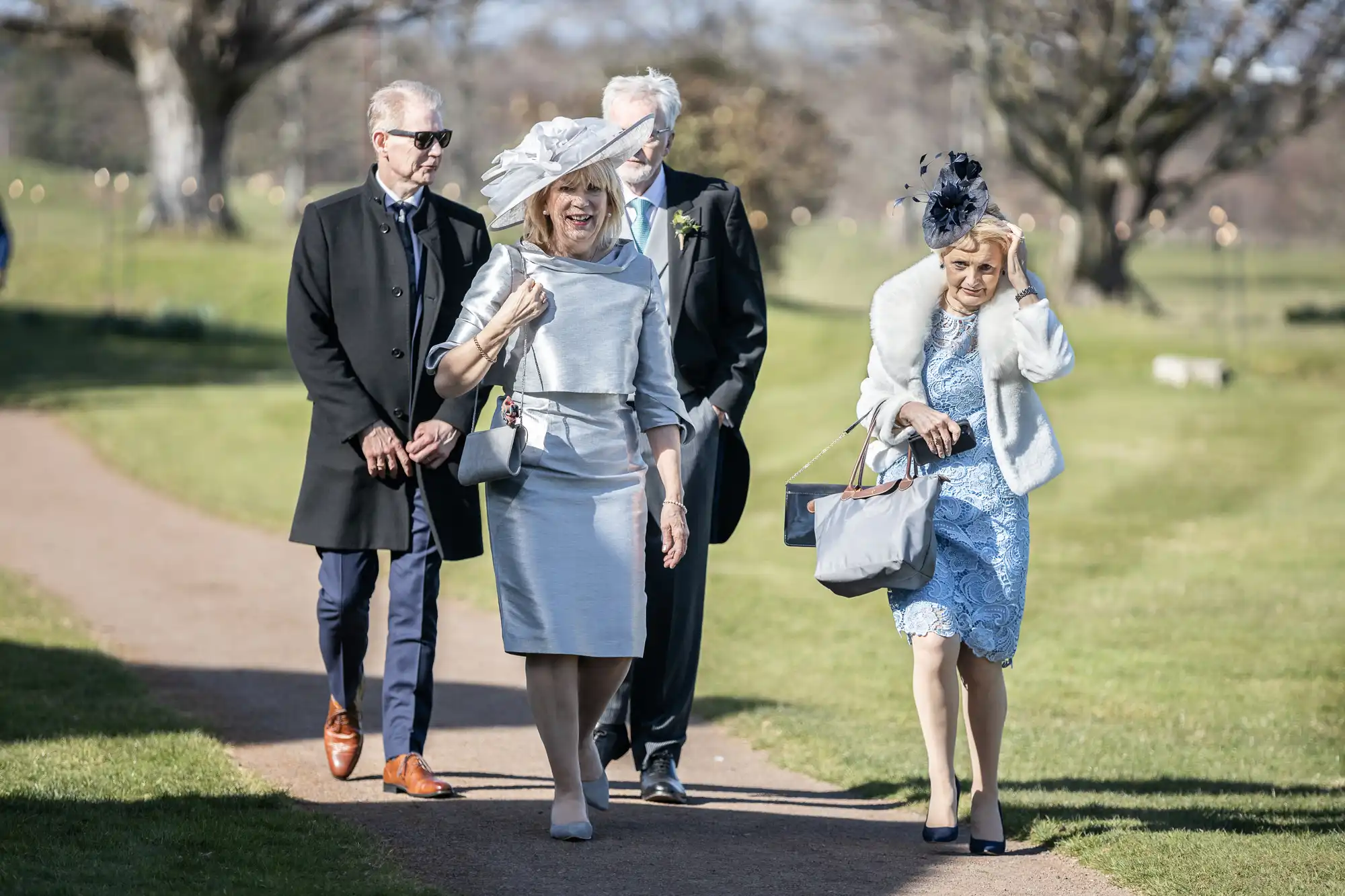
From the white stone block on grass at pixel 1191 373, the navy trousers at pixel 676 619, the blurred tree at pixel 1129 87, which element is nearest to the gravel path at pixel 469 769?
the navy trousers at pixel 676 619

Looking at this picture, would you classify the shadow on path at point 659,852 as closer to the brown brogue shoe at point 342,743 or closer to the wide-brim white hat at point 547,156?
the brown brogue shoe at point 342,743

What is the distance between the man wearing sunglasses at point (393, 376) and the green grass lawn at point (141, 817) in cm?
58

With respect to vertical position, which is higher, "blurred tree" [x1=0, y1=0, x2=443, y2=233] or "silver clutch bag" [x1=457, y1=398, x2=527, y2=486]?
"blurred tree" [x1=0, y1=0, x2=443, y2=233]

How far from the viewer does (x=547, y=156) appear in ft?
15.0

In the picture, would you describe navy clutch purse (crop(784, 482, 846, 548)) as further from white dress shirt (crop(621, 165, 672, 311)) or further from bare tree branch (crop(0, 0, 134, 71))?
bare tree branch (crop(0, 0, 134, 71))

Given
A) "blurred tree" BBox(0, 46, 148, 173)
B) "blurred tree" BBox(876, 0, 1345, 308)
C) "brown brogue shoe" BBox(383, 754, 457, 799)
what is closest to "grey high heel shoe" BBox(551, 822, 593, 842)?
"brown brogue shoe" BBox(383, 754, 457, 799)

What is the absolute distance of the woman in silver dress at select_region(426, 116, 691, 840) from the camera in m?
4.61

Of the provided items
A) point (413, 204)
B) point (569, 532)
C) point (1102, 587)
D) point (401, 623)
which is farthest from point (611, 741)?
point (1102, 587)

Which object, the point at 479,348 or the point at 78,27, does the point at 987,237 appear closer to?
the point at 479,348

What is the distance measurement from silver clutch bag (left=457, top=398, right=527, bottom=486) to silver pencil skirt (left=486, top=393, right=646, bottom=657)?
0.06 m

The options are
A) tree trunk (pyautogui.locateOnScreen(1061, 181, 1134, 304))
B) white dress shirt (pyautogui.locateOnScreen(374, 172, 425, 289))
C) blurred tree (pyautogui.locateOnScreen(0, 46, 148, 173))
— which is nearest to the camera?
white dress shirt (pyautogui.locateOnScreen(374, 172, 425, 289))

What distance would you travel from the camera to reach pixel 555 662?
478cm

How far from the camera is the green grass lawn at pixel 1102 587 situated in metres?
5.84

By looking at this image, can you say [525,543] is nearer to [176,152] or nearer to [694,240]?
[694,240]
